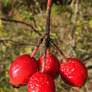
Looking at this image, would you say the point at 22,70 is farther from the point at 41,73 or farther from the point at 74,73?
the point at 74,73

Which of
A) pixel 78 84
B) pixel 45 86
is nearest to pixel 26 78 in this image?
pixel 45 86

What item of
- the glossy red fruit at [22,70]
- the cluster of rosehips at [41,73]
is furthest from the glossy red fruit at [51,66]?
the glossy red fruit at [22,70]

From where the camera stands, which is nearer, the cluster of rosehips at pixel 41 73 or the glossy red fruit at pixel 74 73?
the cluster of rosehips at pixel 41 73

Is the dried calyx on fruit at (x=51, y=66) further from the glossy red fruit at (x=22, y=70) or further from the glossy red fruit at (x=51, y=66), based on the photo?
the glossy red fruit at (x=22, y=70)

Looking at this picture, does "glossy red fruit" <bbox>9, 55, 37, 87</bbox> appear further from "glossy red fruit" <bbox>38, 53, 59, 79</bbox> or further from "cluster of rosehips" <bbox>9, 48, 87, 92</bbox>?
"glossy red fruit" <bbox>38, 53, 59, 79</bbox>

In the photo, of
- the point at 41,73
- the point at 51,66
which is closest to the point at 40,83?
the point at 41,73

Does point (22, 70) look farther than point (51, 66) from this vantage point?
No

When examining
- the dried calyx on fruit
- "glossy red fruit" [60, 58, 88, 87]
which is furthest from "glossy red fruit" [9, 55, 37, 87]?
"glossy red fruit" [60, 58, 88, 87]

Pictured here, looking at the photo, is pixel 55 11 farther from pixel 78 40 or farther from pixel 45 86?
pixel 45 86
